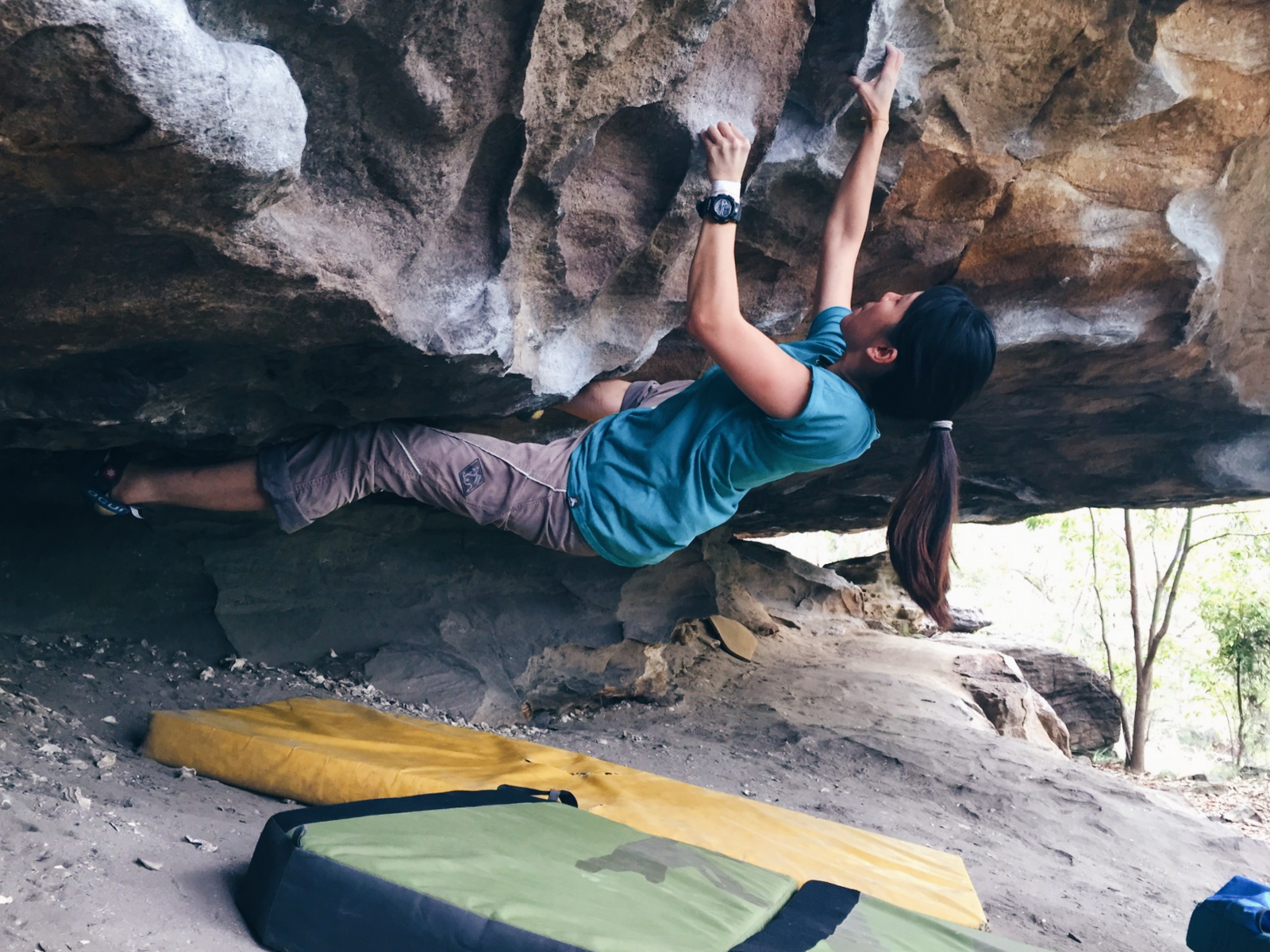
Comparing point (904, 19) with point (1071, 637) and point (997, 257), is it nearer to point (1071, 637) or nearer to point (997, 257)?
point (997, 257)

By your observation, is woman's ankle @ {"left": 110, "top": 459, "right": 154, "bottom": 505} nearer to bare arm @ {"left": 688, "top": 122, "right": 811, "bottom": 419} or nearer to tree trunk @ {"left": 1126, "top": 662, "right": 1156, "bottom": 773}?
bare arm @ {"left": 688, "top": 122, "right": 811, "bottom": 419}

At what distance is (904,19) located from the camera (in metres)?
2.79

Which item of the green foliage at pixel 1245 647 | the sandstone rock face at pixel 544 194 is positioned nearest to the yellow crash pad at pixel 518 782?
the sandstone rock face at pixel 544 194

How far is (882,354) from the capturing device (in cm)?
241

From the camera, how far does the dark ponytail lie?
2318 mm

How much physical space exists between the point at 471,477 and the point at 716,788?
196 centimetres

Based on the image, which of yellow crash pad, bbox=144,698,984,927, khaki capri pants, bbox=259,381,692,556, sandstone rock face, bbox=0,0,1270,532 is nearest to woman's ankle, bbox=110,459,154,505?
sandstone rock face, bbox=0,0,1270,532

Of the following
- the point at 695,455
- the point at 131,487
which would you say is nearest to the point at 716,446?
the point at 695,455

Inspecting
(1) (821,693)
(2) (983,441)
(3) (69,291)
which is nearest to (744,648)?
(1) (821,693)

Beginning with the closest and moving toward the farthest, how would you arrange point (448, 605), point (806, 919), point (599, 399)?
point (806, 919), point (599, 399), point (448, 605)

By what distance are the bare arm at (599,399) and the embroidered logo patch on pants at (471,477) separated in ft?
1.91

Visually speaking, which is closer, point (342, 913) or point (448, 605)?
point (342, 913)

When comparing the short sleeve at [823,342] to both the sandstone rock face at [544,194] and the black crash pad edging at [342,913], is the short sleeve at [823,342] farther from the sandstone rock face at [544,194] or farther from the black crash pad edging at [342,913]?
the black crash pad edging at [342,913]

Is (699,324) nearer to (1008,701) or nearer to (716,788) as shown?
(716,788)
